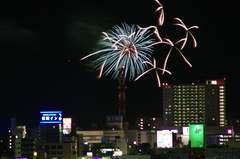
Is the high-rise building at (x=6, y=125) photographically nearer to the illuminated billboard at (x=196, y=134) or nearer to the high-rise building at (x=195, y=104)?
the illuminated billboard at (x=196, y=134)

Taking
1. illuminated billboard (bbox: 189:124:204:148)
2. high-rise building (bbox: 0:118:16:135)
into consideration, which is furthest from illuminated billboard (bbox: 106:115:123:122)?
illuminated billboard (bbox: 189:124:204:148)

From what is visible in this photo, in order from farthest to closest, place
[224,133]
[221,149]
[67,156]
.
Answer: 1. [224,133]
2. [67,156]
3. [221,149]

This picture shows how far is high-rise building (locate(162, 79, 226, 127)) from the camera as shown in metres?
60.5

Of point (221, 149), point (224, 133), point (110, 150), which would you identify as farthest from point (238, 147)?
point (224, 133)

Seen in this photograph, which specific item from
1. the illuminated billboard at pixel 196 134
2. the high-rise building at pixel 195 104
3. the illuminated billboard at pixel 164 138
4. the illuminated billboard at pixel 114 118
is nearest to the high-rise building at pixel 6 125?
the illuminated billboard at pixel 164 138

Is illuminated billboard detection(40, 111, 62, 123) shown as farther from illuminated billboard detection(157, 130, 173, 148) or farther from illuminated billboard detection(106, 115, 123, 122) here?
illuminated billboard detection(106, 115, 123, 122)

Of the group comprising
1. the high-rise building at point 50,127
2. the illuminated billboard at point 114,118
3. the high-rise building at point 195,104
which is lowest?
the high-rise building at point 50,127

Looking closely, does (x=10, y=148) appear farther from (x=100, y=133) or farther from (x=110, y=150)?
(x=100, y=133)

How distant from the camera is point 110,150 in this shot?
140ft

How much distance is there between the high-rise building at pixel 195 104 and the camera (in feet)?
198

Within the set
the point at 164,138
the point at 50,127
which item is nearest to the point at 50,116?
the point at 50,127

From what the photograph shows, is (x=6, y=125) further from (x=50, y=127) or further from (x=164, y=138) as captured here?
(x=164, y=138)

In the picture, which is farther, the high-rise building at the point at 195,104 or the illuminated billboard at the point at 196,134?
the high-rise building at the point at 195,104

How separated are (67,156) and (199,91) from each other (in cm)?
2852
